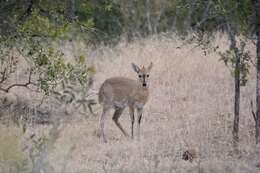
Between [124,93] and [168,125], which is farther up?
[124,93]

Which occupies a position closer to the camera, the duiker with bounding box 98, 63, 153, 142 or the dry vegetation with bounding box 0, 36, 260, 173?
the dry vegetation with bounding box 0, 36, 260, 173

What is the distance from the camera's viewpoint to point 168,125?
12.6 meters

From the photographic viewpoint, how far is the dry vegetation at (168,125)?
9.38 meters

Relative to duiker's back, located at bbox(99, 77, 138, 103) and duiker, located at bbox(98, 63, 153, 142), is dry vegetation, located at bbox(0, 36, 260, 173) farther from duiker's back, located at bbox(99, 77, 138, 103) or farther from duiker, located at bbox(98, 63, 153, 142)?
duiker's back, located at bbox(99, 77, 138, 103)

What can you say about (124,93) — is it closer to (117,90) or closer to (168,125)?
(117,90)

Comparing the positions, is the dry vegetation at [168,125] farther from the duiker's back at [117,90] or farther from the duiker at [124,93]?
the duiker's back at [117,90]

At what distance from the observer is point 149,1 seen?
82.4 feet

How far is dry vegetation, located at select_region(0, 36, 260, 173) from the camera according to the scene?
369 inches

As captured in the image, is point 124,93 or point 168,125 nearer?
point 168,125

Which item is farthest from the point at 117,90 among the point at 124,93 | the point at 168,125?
the point at 168,125

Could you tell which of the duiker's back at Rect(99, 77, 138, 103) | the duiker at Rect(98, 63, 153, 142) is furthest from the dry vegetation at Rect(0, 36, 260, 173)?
the duiker's back at Rect(99, 77, 138, 103)

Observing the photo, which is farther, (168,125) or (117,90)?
(117,90)

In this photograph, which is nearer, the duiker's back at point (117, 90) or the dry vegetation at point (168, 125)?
the dry vegetation at point (168, 125)

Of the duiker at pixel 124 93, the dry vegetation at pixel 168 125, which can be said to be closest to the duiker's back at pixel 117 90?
the duiker at pixel 124 93
